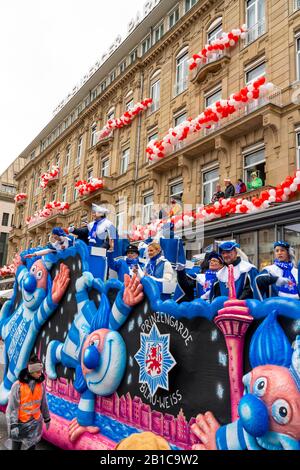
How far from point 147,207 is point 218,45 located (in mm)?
7665

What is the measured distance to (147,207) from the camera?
65.1ft

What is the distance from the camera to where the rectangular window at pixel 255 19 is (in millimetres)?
15258

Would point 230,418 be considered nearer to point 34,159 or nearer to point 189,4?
point 189,4

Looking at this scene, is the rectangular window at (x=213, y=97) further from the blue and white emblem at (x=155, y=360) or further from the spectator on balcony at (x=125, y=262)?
the blue and white emblem at (x=155, y=360)

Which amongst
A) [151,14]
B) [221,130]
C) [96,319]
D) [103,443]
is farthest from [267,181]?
[151,14]

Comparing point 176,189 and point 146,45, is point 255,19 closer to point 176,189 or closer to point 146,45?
point 176,189

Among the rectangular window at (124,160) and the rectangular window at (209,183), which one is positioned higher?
the rectangular window at (124,160)

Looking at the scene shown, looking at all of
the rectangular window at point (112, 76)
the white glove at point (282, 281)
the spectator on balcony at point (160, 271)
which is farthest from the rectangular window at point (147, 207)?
the white glove at point (282, 281)

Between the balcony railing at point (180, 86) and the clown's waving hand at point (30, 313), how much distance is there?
14.1 m

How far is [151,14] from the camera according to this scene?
68.4 ft

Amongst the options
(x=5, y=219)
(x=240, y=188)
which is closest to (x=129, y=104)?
(x=240, y=188)

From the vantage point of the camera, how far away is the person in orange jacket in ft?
14.4

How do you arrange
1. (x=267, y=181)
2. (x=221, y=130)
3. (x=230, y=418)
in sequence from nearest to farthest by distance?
(x=230, y=418) < (x=267, y=181) < (x=221, y=130)

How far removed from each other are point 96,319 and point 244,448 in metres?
2.60
